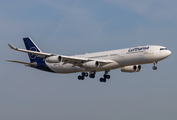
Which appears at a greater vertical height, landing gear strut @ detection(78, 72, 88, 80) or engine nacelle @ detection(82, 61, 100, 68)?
engine nacelle @ detection(82, 61, 100, 68)

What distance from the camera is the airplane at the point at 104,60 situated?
60.2 meters

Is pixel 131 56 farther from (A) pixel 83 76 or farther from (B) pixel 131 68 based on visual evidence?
(A) pixel 83 76

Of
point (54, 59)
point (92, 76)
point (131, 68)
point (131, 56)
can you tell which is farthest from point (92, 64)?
point (131, 68)

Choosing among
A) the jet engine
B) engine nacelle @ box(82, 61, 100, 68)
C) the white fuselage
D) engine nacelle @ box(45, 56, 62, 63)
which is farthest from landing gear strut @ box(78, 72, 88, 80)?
engine nacelle @ box(45, 56, 62, 63)

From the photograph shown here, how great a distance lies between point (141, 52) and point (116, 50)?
5221 mm

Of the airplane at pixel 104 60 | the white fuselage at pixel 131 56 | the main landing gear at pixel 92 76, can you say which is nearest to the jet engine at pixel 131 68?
the airplane at pixel 104 60

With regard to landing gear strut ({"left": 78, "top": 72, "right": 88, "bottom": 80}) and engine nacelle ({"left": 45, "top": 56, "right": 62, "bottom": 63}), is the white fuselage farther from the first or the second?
engine nacelle ({"left": 45, "top": 56, "right": 62, "bottom": 63})

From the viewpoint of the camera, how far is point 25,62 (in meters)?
70.9

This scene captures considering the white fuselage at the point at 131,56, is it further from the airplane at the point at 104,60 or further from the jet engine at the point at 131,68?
the jet engine at the point at 131,68

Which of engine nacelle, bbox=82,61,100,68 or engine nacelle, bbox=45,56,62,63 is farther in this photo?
engine nacelle, bbox=82,61,100,68

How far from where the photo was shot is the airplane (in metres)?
60.2

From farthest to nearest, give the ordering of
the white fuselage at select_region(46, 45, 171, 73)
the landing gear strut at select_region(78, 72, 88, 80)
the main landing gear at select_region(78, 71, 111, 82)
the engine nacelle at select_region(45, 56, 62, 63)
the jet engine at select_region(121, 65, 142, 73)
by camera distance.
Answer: the landing gear strut at select_region(78, 72, 88, 80), the main landing gear at select_region(78, 71, 111, 82), the jet engine at select_region(121, 65, 142, 73), the engine nacelle at select_region(45, 56, 62, 63), the white fuselage at select_region(46, 45, 171, 73)

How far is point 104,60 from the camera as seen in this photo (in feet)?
210

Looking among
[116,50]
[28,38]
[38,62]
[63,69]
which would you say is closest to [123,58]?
[116,50]
